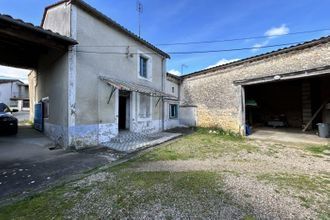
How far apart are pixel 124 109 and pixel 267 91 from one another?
1310cm

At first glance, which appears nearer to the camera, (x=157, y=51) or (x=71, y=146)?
(x=71, y=146)

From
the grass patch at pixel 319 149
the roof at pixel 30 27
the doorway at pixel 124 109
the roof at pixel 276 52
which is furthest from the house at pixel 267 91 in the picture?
the roof at pixel 30 27

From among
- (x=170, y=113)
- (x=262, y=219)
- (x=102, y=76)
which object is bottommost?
(x=262, y=219)

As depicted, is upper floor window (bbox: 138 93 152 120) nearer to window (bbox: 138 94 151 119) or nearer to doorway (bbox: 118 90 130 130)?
window (bbox: 138 94 151 119)

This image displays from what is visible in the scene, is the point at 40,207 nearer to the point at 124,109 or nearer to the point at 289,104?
the point at 124,109

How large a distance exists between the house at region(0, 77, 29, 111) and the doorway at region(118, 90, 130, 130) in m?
30.2

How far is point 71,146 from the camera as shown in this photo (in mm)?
7434

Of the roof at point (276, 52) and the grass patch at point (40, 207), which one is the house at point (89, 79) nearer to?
the grass patch at point (40, 207)

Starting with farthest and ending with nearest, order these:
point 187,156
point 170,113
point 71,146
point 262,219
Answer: point 170,113, point 71,146, point 187,156, point 262,219

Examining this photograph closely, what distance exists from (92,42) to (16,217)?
23.7 ft

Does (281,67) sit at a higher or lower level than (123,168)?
higher

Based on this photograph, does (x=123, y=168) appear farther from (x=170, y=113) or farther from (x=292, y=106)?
(x=292, y=106)

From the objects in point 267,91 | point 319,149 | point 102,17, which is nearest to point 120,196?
point 102,17

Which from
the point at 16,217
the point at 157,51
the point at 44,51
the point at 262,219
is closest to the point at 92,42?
the point at 44,51
